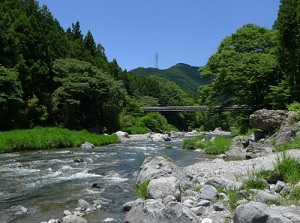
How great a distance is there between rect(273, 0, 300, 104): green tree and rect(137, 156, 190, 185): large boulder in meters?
18.6

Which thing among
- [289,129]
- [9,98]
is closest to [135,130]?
[9,98]

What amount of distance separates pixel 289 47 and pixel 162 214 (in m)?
26.7

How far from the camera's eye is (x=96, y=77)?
50.5m

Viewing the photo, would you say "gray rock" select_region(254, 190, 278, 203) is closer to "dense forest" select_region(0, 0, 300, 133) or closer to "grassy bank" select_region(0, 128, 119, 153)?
"dense forest" select_region(0, 0, 300, 133)

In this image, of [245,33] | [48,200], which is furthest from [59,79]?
[48,200]

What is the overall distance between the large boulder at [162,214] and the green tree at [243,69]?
26283mm

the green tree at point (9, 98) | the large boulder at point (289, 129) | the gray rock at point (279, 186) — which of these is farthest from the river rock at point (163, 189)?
the green tree at point (9, 98)

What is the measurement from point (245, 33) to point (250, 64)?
6213mm

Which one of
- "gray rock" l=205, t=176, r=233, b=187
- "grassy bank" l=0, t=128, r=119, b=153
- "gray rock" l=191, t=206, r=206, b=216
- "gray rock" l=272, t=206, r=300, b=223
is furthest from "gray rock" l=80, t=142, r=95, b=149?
"gray rock" l=272, t=206, r=300, b=223

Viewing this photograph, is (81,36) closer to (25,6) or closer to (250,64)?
(25,6)

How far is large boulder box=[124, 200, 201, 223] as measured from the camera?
7129 mm

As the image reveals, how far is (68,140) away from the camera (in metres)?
32.8

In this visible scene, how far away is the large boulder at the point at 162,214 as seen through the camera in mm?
7129

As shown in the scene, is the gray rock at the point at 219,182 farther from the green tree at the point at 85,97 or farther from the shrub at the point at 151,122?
the shrub at the point at 151,122
